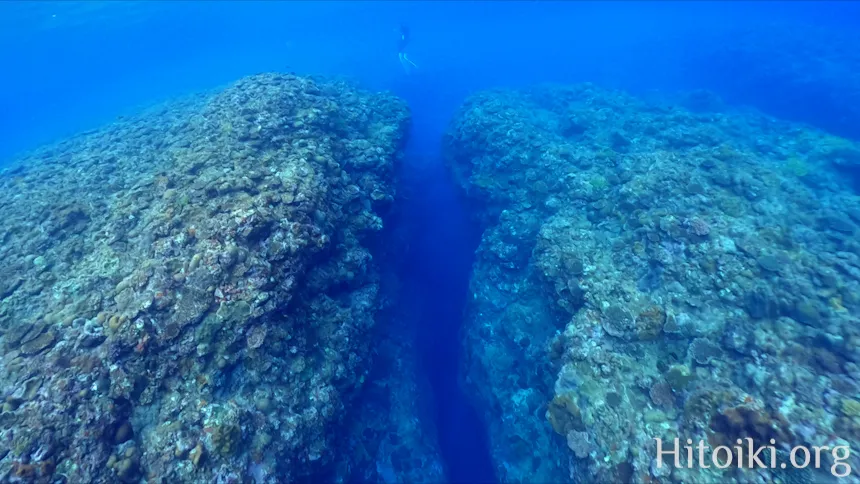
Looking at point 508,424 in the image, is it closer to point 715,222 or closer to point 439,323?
point 439,323

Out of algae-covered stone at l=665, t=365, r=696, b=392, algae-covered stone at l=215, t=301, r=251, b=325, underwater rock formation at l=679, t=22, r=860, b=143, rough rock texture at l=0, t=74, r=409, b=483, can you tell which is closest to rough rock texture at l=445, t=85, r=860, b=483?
algae-covered stone at l=665, t=365, r=696, b=392

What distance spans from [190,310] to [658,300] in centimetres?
1102

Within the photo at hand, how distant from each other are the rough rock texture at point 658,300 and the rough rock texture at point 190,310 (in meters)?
5.44

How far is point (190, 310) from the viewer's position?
7715mm

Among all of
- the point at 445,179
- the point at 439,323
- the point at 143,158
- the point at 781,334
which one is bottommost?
the point at 439,323

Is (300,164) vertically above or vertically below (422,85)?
above

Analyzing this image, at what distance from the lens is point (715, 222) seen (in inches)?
415

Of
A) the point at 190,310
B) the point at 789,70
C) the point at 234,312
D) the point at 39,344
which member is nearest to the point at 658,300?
the point at 234,312

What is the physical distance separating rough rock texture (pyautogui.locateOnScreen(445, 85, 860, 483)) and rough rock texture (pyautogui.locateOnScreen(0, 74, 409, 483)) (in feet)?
17.8

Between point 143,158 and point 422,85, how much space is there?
28840mm

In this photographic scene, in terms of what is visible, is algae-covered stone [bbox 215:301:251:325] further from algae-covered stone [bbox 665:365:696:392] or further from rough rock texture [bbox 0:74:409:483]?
algae-covered stone [bbox 665:365:696:392]

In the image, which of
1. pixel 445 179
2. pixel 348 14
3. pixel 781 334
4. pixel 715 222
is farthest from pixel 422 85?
pixel 348 14

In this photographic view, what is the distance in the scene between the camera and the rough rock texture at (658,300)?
291 inches

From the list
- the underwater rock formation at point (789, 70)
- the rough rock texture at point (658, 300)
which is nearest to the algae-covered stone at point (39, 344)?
the rough rock texture at point (658, 300)
